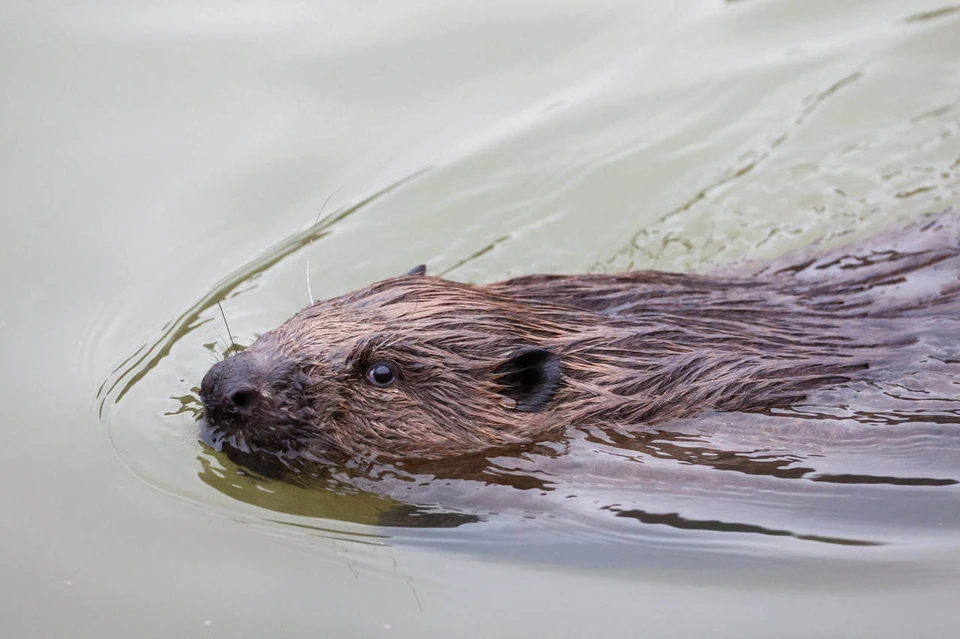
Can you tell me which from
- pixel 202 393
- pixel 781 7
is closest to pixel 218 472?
pixel 202 393

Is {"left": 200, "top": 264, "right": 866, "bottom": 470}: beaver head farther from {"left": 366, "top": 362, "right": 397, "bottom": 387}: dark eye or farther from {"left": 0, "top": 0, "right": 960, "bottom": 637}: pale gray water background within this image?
{"left": 0, "top": 0, "right": 960, "bottom": 637}: pale gray water background

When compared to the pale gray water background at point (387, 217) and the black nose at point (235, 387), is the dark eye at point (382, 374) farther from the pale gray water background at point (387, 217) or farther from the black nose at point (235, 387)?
the pale gray water background at point (387, 217)

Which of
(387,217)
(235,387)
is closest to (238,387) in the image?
(235,387)

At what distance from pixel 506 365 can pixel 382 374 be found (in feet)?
1.80

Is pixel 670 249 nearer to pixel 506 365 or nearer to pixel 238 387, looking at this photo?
pixel 506 365

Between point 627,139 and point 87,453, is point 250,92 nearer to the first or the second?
point 627,139

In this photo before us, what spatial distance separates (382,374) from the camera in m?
5.27

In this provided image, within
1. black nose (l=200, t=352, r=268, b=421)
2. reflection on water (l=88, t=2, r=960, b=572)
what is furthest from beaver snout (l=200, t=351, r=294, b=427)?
reflection on water (l=88, t=2, r=960, b=572)

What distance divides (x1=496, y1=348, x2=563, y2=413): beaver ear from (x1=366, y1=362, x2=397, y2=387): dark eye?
0.46 meters

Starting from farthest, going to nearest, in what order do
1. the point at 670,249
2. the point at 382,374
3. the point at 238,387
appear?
the point at 670,249
the point at 382,374
the point at 238,387

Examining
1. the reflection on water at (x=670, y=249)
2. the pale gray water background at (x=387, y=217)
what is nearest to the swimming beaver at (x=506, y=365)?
the reflection on water at (x=670, y=249)

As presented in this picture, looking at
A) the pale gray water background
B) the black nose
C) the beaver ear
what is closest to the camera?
the pale gray water background

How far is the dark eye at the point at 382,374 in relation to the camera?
5270 millimetres

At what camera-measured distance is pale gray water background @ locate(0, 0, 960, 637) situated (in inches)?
188
